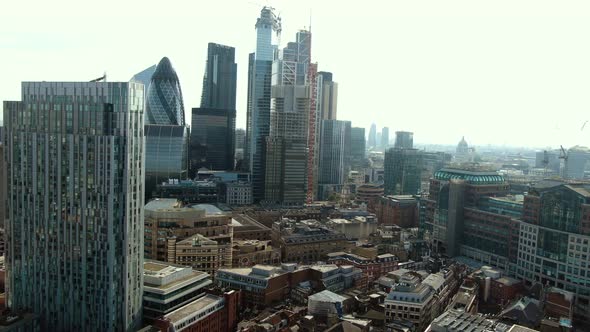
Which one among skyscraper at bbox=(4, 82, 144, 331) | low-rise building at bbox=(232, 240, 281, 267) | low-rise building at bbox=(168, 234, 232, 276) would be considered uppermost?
skyscraper at bbox=(4, 82, 144, 331)

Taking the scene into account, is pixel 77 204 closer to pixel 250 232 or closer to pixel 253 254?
pixel 253 254

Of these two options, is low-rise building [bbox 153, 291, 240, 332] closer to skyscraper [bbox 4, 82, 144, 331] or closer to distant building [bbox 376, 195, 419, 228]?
skyscraper [bbox 4, 82, 144, 331]

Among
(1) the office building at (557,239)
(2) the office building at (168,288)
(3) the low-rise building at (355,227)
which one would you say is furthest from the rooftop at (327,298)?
(3) the low-rise building at (355,227)

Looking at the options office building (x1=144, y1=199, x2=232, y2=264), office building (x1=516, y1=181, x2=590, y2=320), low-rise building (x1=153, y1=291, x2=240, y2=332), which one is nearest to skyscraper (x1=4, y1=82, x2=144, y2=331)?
low-rise building (x1=153, y1=291, x2=240, y2=332)

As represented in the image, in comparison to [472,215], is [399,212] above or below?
below

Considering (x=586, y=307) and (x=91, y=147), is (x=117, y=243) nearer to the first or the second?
(x=91, y=147)

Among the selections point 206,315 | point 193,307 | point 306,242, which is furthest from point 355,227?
point 193,307

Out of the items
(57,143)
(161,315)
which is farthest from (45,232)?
(161,315)
